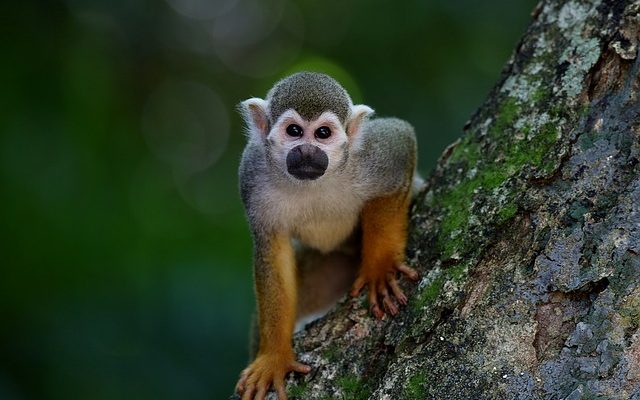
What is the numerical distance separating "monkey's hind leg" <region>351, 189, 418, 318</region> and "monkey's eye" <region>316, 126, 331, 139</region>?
43 centimetres

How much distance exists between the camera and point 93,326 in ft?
14.2

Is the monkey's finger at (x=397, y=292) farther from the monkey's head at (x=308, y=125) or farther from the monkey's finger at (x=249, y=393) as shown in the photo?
the monkey's finger at (x=249, y=393)

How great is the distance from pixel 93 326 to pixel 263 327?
1617mm

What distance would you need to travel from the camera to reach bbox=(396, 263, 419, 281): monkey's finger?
2850 mm

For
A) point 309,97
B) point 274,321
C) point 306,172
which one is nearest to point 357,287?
point 274,321

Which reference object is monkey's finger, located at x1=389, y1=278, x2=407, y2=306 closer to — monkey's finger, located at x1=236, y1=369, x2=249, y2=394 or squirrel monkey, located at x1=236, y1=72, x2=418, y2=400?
squirrel monkey, located at x1=236, y1=72, x2=418, y2=400

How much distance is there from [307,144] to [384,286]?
2.48ft

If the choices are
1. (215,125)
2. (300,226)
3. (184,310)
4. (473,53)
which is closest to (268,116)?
(300,226)

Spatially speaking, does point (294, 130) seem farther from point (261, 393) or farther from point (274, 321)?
point (261, 393)

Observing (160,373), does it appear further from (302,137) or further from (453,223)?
(453,223)

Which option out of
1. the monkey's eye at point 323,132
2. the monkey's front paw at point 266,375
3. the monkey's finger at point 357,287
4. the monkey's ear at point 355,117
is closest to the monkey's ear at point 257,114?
the monkey's eye at point 323,132

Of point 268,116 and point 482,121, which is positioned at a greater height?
point 482,121

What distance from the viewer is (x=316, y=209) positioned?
11.4 feet

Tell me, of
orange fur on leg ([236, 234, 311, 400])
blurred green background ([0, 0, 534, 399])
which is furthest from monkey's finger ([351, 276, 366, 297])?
blurred green background ([0, 0, 534, 399])
